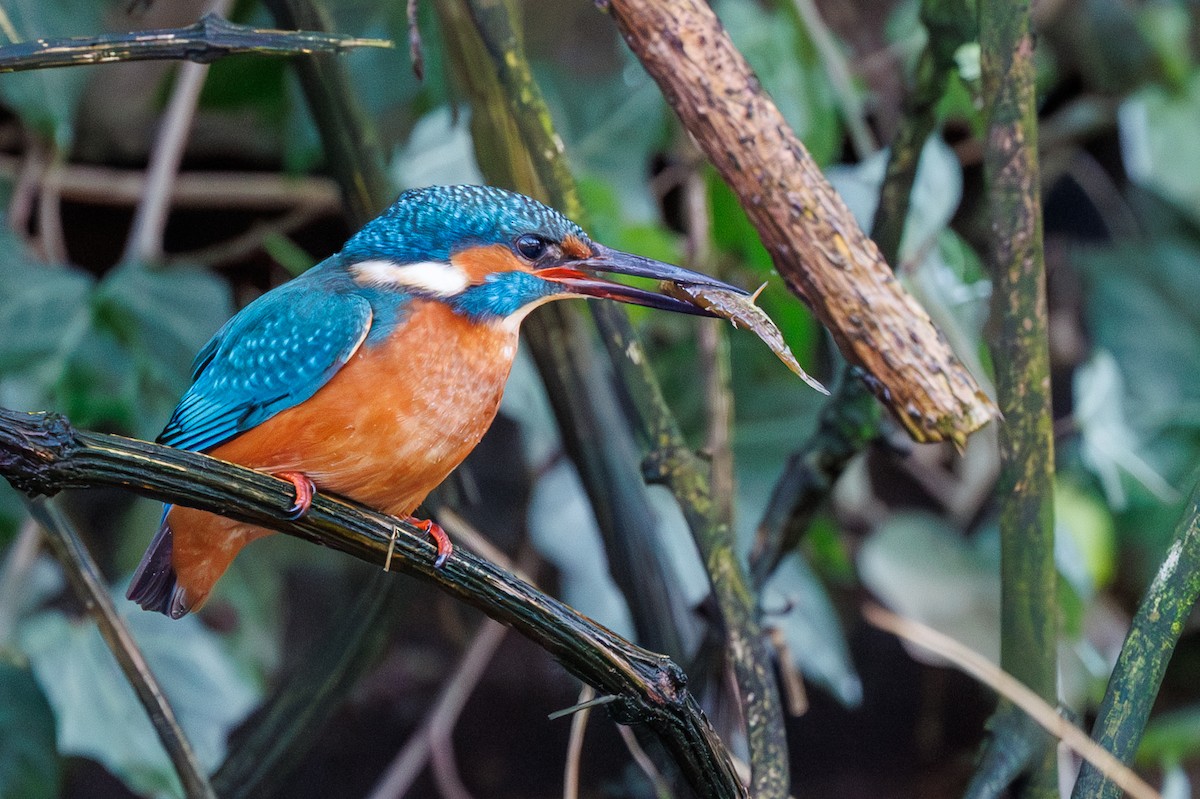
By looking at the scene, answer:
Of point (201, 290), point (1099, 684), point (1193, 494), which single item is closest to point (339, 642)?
point (201, 290)

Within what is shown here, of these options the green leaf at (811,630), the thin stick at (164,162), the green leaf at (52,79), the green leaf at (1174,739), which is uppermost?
the green leaf at (52,79)

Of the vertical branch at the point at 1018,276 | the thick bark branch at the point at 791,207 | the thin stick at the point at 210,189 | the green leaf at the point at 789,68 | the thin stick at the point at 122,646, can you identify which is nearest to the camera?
the thick bark branch at the point at 791,207

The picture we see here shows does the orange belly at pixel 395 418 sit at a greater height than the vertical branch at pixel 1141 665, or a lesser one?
greater

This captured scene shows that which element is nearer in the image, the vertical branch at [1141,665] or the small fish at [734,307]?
the small fish at [734,307]

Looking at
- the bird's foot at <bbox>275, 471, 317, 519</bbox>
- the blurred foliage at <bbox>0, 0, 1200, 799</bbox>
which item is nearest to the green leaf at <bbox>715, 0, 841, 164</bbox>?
the blurred foliage at <bbox>0, 0, 1200, 799</bbox>

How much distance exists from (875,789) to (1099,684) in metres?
0.66

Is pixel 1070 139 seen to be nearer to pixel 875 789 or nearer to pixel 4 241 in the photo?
pixel 875 789

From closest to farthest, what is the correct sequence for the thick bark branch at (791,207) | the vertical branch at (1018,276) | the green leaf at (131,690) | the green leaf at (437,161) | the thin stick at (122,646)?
the thick bark branch at (791,207) < the vertical branch at (1018,276) < the thin stick at (122,646) < the green leaf at (131,690) < the green leaf at (437,161)

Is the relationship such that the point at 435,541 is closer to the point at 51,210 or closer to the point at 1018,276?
the point at 1018,276

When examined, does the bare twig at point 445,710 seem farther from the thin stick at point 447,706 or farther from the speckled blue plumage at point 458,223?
the speckled blue plumage at point 458,223

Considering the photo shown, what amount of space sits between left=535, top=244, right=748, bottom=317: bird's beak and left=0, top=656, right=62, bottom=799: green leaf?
3.44 feet

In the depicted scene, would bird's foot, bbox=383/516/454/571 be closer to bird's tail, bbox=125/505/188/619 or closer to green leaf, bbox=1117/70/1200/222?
bird's tail, bbox=125/505/188/619

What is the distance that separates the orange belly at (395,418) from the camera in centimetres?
85

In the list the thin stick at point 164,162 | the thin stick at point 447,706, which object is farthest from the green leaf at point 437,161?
the thin stick at point 447,706
